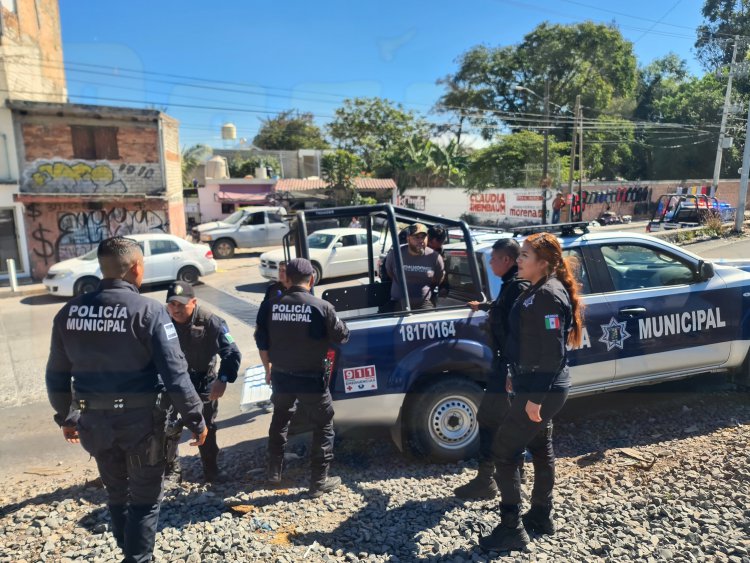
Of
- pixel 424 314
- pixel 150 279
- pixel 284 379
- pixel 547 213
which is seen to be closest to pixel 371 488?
pixel 284 379

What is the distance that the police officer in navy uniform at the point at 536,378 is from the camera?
285 centimetres

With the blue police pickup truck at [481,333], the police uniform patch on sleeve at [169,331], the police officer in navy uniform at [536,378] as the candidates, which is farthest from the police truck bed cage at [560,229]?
the police uniform patch on sleeve at [169,331]

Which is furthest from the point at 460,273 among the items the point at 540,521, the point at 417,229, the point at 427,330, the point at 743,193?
the point at 743,193

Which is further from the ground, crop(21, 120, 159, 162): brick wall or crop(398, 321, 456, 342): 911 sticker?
crop(21, 120, 159, 162): brick wall

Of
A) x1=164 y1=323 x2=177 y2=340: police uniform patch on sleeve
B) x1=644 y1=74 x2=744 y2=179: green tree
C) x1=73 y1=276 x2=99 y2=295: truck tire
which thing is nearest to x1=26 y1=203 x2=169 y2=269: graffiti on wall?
x1=73 y1=276 x2=99 y2=295: truck tire

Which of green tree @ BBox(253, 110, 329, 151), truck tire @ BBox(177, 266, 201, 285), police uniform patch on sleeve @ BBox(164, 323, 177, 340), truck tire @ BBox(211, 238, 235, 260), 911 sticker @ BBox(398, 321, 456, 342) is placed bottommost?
truck tire @ BBox(177, 266, 201, 285)

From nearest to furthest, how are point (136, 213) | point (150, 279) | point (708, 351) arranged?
1. point (708, 351)
2. point (150, 279)
3. point (136, 213)

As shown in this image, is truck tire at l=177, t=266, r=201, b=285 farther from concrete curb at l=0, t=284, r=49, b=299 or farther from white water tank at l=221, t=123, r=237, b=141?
white water tank at l=221, t=123, r=237, b=141

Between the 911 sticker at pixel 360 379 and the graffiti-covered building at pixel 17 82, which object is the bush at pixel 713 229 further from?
the graffiti-covered building at pixel 17 82

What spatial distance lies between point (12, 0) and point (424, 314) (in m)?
24.0

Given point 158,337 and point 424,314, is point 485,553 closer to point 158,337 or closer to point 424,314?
point 424,314

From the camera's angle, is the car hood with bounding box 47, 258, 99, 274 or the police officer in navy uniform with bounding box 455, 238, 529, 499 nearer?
the police officer in navy uniform with bounding box 455, 238, 529, 499

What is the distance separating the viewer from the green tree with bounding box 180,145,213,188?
4603 centimetres

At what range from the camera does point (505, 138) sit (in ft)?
114
